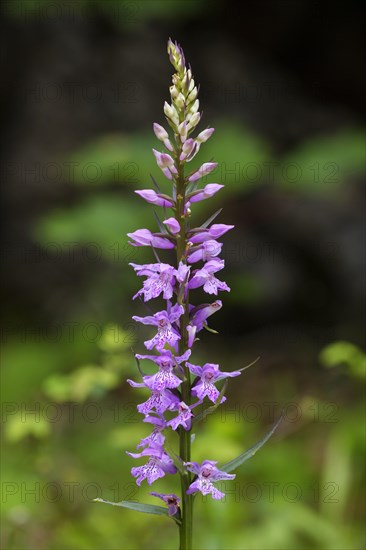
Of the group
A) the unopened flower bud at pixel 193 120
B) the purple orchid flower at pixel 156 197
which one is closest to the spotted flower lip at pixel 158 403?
the purple orchid flower at pixel 156 197

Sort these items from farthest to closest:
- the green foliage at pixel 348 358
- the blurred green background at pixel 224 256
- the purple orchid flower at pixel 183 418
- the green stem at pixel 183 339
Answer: the blurred green background at pixel 224 256 < the green foliage at pixel 348 358 < the green stem at pixel 183 339 < the purple orchid flower at pixel 183 418

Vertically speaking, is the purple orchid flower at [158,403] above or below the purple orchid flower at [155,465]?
above

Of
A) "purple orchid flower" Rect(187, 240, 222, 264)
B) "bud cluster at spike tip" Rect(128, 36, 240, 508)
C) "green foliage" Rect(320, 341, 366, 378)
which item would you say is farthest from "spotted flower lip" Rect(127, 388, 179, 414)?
"green foliage" Rect(320, 341, 366, 378)

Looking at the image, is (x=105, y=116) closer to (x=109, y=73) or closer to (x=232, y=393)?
(x=109, y=73)

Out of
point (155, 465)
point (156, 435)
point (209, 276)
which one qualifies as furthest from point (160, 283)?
point (155, 465)

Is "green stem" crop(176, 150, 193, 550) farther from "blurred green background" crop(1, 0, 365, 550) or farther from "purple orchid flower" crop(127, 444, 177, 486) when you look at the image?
"blurred green background" crop(1, 0, 365, 550)

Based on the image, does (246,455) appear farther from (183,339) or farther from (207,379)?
(183,339)

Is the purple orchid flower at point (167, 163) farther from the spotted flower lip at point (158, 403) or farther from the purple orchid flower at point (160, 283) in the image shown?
the spotted flower lip at point (158, 403)
